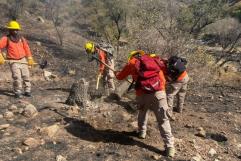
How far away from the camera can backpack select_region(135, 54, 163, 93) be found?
5.50m

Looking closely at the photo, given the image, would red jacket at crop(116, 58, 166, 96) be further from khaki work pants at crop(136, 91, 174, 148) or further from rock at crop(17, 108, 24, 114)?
rock at crop(17, 108, 24, 114)

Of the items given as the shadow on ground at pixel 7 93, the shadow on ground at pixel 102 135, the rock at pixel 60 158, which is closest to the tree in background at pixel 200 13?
the shadow on ground at pixel 7 93

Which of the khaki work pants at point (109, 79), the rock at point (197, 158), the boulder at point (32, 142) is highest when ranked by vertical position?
the khaki work pants at point (109, 79)

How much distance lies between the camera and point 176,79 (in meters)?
7.11

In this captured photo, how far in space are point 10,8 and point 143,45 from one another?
13689 millimetres

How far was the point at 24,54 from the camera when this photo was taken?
8273mm

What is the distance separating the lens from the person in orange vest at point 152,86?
5.52 meters

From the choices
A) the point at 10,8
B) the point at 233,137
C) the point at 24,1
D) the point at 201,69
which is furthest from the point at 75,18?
the point at 233,137

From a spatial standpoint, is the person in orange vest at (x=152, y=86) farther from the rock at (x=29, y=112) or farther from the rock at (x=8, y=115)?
the rock at (x=8, y=115)

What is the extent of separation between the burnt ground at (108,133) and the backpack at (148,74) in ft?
3.28

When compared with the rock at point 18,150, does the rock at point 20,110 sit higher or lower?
higher

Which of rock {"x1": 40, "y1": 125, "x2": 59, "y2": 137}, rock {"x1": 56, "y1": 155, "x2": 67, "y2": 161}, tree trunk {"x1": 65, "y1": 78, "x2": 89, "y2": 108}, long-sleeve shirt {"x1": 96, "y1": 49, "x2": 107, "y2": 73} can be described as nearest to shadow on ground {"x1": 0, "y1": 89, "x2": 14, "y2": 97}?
tree trunk {"x1": 65, "y1": 78, "x2": 89, "y2": 108}

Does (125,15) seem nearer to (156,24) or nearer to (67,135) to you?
(156,24)

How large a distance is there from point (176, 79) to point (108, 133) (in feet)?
5.37
